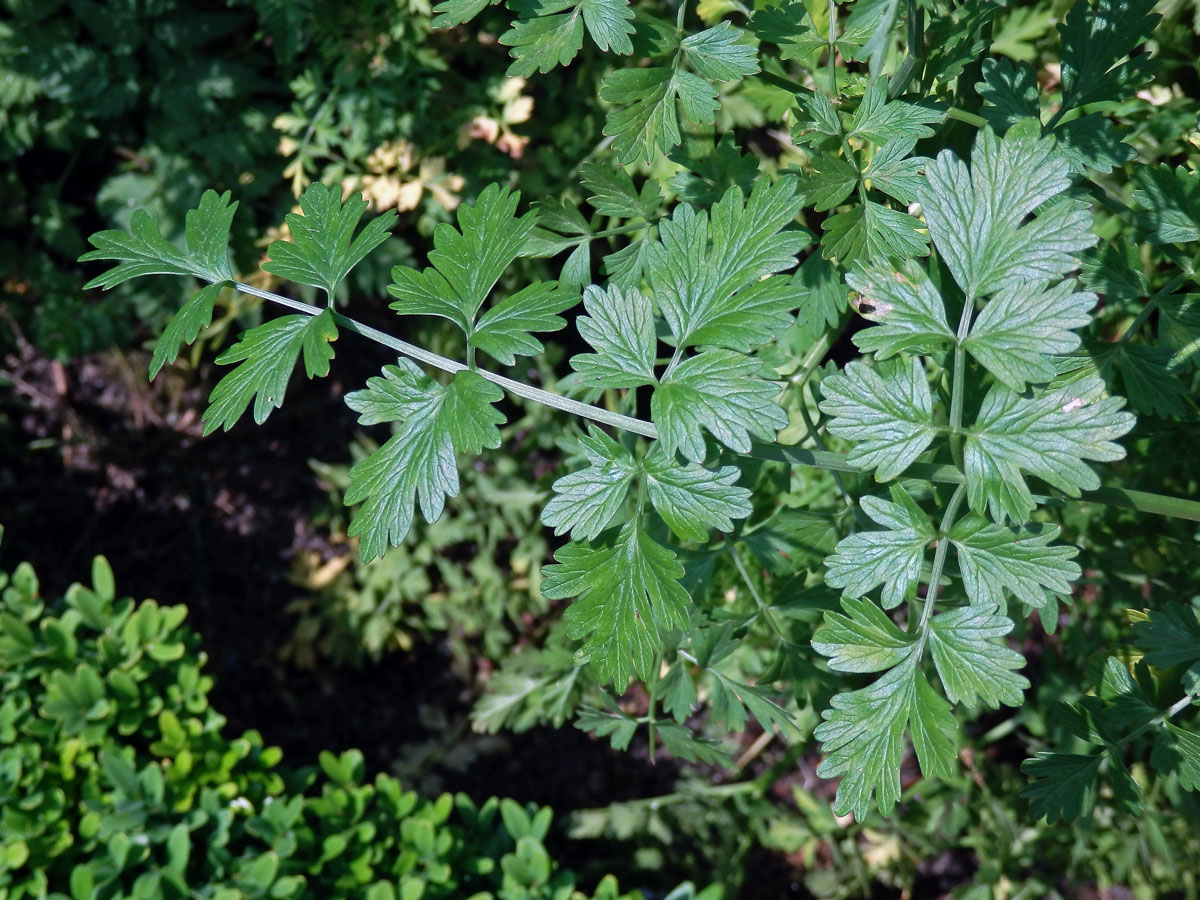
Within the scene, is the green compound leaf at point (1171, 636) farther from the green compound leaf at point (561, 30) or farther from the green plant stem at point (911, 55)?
the green compound leaf at point (561, 30)

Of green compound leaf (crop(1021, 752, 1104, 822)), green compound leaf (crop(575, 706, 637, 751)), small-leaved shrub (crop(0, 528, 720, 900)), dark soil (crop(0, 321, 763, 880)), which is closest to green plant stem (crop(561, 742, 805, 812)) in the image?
small-leaved shrub (crop(0, 528, 720, 900))

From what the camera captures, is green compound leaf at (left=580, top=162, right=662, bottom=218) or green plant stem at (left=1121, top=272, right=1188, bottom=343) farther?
green compound leaf at (left=580, top=162, right=662, bottom=218)

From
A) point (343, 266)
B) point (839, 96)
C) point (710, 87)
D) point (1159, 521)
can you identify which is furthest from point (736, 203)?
point (1159, 521)

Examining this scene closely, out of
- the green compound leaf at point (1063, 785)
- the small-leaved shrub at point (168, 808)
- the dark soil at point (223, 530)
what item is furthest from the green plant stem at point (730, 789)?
the green compound leaf at point (1063, 785)

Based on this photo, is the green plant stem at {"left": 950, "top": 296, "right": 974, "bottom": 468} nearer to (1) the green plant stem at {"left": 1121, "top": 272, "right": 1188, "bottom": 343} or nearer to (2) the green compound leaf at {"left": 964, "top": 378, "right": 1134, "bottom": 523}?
(2) the green compound leaf at {"left": 964, "top": 378, "right": 1134, "bottom": 523}

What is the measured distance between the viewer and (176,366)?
3.03m

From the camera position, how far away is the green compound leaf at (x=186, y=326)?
3.24ft

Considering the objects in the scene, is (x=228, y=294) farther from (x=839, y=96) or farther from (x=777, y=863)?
(x=777, y=863)

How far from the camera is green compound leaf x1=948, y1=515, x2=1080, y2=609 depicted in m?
0.90

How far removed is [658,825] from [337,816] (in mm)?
804

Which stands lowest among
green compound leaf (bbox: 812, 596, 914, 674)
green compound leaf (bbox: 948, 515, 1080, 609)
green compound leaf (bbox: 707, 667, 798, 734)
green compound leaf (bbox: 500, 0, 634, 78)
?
green compound leaf (bbox: 707, 667, 798, 734)

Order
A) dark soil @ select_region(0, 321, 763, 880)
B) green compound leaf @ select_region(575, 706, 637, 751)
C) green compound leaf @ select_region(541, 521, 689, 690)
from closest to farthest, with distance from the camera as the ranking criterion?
green compound leaf @ select_region(541, 521, 689, 690) → green compound leaf @ select_region(575, 706, 637, 751) → dark soil @ select_region(0, 321, 763, 880)

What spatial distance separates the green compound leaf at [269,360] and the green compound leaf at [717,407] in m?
0.34

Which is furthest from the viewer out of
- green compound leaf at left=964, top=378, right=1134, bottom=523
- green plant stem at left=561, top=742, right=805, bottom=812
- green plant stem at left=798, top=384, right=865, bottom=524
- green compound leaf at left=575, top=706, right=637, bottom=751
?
green plant stem at left=561, top=742, right=805, bottom=812
